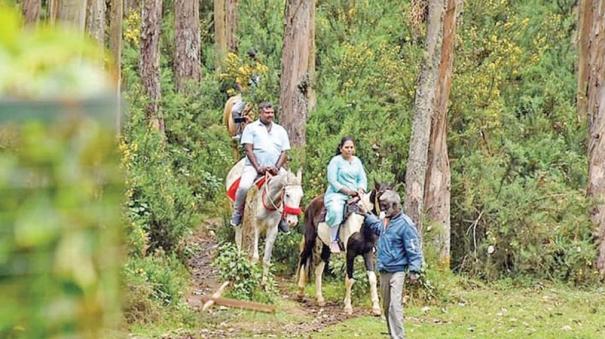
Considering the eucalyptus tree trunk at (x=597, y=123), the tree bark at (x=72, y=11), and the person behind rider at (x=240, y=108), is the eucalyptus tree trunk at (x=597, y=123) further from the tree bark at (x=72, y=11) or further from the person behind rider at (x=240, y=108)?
the tree bark at (x=72, y=11)

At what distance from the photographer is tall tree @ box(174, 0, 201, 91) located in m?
25.2

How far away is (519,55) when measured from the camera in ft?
78.8

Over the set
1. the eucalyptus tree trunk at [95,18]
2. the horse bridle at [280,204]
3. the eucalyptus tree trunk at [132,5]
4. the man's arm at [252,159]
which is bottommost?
the horse bridle at [280,204]

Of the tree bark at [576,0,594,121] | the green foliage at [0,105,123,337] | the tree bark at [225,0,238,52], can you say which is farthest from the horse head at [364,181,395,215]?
the tree bark at [225,0,238,52]

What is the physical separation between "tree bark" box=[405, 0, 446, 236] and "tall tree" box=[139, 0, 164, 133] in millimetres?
6978

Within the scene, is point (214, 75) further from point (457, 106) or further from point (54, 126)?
point (54, 126)

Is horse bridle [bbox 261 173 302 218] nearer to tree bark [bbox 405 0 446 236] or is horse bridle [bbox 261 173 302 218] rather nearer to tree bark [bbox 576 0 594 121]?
tree bark [bbox 405 0 446 236]

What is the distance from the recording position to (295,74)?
18.1 meters

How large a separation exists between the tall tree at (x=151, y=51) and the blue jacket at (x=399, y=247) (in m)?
10.6

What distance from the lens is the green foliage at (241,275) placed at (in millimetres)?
14062

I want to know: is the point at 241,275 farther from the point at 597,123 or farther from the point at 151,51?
the point at 151,51

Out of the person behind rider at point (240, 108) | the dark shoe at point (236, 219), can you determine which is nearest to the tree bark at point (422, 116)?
the dark shoe at point (236, 219)

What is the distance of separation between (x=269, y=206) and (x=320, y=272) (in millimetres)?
1137

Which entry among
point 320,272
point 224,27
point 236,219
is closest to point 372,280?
point 320,272
